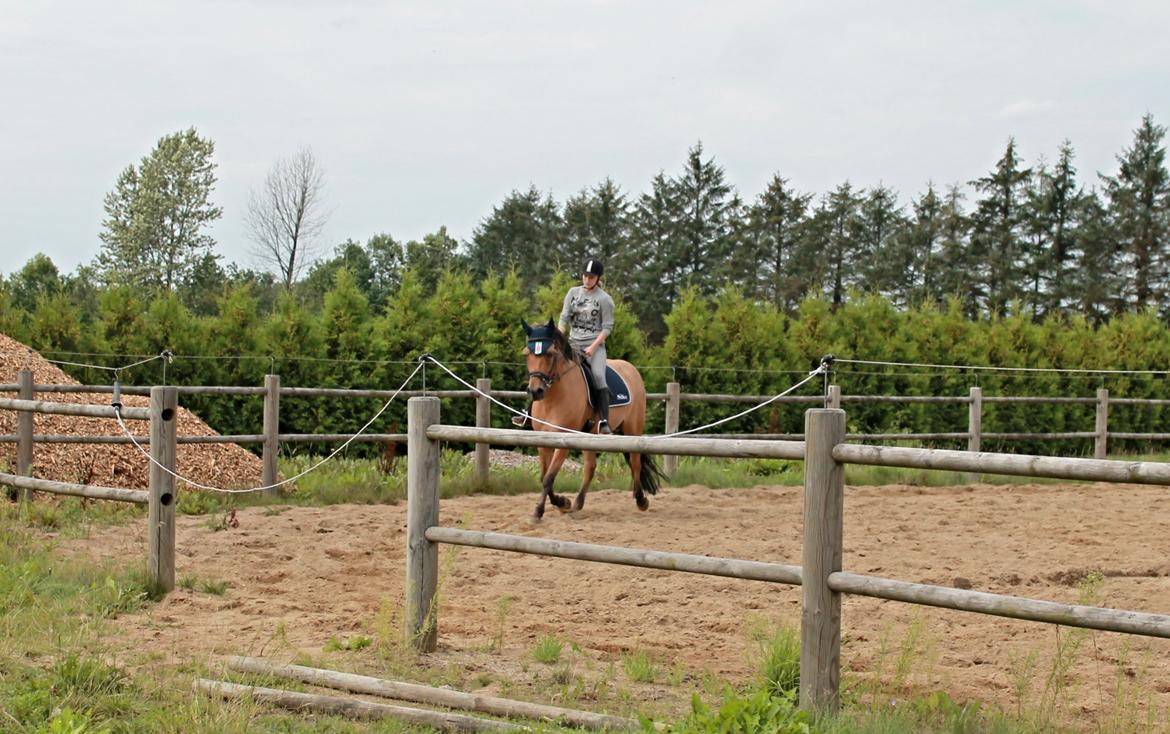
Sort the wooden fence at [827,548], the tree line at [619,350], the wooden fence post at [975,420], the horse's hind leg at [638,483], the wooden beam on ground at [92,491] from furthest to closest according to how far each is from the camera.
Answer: the wooden fence post at [975,420] → the tree line at [619,350] → the horse's hind leg at [638,483] → the wooden beam on ground at [92,491] → the wooden fence at [827,548]

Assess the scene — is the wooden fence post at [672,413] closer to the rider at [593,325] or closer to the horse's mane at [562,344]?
the rider at [593,325]

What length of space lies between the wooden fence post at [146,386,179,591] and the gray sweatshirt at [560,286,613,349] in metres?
4.55

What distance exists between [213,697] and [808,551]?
7.18ft

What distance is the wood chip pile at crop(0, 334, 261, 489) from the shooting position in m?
10.6

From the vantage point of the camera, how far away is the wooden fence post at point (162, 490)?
6285mm

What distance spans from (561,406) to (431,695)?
6064mm

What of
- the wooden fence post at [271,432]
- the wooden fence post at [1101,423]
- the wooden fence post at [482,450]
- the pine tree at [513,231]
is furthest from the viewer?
the pine tree at [513,231]

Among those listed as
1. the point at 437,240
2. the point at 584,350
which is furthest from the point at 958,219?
the point at 584,350

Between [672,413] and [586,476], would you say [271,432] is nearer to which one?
[586,476]

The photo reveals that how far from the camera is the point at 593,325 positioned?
34.2 ft

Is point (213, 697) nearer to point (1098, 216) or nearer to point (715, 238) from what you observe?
point (715, 238)

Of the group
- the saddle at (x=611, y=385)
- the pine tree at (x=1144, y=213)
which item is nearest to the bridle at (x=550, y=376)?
the saddle at (x=611, y=385)

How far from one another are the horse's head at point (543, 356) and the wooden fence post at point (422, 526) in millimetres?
4483

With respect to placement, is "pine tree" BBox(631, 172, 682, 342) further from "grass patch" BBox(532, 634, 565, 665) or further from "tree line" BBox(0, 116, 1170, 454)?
"grass patch" BBox(532, 634, 565, 665)
